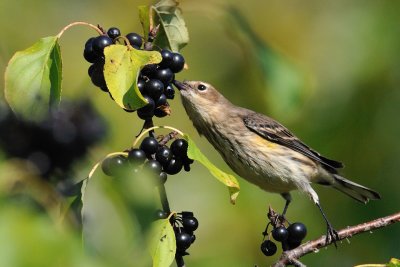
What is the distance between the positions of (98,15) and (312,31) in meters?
2.68

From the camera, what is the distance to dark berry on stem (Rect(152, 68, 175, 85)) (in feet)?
11.5

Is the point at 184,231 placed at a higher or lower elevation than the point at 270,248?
higher

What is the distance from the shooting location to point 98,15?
885cm

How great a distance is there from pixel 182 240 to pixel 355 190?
3764mm

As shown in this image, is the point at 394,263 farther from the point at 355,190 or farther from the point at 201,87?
the point at 355,190

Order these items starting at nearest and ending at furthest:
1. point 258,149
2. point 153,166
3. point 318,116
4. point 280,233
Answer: point 153,166 < point 280,233 < point 258,149 < point 318,116

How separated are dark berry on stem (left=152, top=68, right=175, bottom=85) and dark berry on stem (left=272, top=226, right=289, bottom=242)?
947 mm

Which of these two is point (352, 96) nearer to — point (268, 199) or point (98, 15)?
point (268, 199)

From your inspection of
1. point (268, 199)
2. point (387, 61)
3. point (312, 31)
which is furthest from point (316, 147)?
point (312, 31)

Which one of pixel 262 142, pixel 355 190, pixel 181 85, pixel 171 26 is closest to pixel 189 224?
pixel 171 26

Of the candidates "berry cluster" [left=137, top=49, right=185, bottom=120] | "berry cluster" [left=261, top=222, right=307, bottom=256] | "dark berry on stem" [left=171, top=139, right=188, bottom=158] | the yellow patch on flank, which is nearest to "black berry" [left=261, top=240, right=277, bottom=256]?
"berry cluster" [left=261, top=222, right=307, bottom=256]

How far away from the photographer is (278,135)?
22.5 ft

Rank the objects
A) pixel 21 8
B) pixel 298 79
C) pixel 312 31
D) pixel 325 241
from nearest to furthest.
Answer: pixel 325 241 → pixel 298 79 → pixel 21 8 → pixel 312 31

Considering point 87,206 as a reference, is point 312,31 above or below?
below
